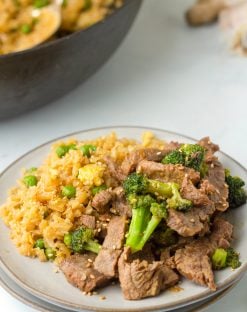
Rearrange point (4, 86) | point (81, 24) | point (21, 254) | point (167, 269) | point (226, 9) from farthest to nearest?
point (226, 9) → point (81, 24) → point (4, 86) → point (21, 254) → point (167, 269)

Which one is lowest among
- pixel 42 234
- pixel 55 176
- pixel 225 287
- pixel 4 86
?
pixel 225 287

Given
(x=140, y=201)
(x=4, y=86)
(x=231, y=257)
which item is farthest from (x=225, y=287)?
(x=4, y=86)

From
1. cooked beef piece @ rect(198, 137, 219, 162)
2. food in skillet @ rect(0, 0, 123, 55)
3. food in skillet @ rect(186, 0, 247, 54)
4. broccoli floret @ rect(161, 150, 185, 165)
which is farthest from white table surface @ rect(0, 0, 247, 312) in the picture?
broccoli floret @ rect(161, 150, 185, 165)

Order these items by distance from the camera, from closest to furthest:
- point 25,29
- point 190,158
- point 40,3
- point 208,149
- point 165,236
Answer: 1. point 165,236
2. point 190,158
3. point 208,149
4. point 25,29
5. point 40,3

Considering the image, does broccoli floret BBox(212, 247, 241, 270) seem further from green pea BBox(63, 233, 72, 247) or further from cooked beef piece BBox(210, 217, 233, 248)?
green pea BBox(63, 233, 72, 247)

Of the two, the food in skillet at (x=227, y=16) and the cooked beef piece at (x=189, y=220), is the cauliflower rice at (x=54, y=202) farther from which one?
the food in skillet at (x=227, y=16)

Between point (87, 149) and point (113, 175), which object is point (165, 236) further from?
point (87, 149)

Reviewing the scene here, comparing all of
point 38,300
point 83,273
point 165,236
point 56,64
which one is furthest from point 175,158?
point 56,64

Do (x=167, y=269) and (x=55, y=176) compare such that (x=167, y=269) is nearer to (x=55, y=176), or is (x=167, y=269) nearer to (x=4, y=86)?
(x=55, y=176)
